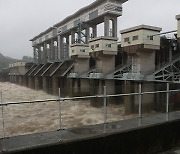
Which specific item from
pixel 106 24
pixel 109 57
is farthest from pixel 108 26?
pixel 109 57

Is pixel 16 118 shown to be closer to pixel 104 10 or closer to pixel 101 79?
pixel 101 79

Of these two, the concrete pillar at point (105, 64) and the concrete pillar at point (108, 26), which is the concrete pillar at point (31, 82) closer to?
the concrete pillar at point (108, 26)

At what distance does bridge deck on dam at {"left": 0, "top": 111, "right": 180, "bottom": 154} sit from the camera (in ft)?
17.5

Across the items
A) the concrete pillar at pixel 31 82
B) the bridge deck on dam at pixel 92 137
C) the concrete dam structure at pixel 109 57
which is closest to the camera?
the bridge deck on dam at pixel 92 137

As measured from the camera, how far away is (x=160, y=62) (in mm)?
28656

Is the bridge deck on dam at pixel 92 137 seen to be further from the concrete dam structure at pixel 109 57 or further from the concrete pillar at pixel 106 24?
the concrete pillar at pixel 106 24

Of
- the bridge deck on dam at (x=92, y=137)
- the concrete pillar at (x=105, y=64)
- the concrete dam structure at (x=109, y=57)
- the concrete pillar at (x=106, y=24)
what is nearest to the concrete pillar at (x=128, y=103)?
the concrete dam structure at (x=109, y=57)

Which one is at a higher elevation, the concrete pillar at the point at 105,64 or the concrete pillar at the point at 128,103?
the concrete pillar at the point at 105,64

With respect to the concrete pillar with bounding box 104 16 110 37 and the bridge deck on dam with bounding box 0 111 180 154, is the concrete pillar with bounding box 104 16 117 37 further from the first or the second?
the bridge deck on dam with bounding box 0 111 180 154

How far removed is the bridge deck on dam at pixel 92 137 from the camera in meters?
5.34

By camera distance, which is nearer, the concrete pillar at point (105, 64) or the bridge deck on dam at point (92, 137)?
the bridge deck on dam at point (92, 137)

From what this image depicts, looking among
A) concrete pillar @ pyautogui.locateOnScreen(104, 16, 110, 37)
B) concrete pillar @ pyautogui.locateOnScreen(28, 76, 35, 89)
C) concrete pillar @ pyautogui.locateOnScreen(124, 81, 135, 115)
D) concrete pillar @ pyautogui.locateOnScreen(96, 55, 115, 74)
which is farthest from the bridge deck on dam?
concrete pillar @ pyautogui.locateOnScreen(28, 76, 35, 89)

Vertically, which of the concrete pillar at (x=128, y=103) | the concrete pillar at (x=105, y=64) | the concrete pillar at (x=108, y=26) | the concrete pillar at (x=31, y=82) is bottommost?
the concrete pillar at (x=31, y=82)

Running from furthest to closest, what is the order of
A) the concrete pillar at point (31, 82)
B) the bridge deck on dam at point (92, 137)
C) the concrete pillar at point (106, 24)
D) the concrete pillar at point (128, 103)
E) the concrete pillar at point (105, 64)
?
the concrete pillar at point (31, 82)
the concrete pillar at point (106, 24)
the concrete pillar at point (105, 64)
the concrete pillar at point (128, 103)
the bridge deck on dam at point (92, 137)
